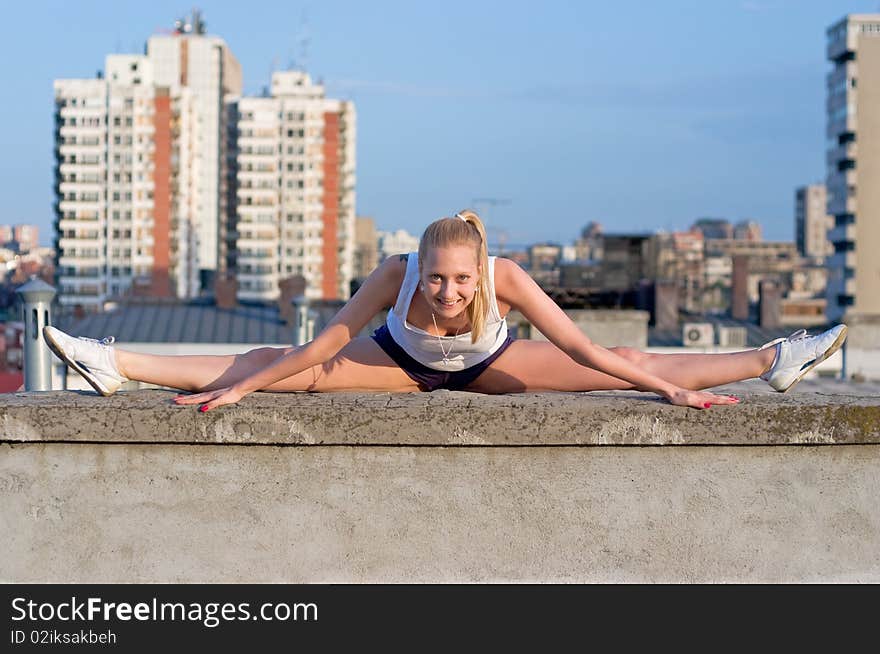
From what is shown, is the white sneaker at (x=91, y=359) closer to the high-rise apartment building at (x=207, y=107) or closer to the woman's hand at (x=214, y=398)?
the woman's hand at (x=214, y=398)

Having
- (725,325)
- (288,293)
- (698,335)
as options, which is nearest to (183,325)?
(288,293)

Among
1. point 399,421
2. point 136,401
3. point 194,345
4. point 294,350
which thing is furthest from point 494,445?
point 194,345

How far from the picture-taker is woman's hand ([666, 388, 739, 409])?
3664 millimetres

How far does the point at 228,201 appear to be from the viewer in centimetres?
13938

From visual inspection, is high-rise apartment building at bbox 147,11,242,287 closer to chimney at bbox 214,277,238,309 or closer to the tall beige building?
the tall beige building

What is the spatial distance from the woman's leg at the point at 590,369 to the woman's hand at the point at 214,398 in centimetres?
84

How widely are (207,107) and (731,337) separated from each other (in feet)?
359

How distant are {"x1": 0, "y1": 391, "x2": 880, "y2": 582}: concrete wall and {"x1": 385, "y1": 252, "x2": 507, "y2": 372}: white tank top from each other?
53cm

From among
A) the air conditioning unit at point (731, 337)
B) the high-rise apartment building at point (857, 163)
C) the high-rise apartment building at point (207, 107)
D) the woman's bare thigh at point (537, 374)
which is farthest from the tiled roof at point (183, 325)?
the high-rise apartment building at point (207, 107)

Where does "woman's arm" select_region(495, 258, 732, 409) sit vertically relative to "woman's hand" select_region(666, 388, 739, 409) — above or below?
above

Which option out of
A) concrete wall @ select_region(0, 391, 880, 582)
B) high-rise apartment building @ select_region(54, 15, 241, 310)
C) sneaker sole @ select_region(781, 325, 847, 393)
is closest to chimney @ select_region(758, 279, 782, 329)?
sneaker sole @ select_region(781, 325, 847, 393)

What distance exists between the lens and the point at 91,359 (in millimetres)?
4035

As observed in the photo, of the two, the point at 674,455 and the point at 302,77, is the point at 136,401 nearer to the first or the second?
the point at 674,455
